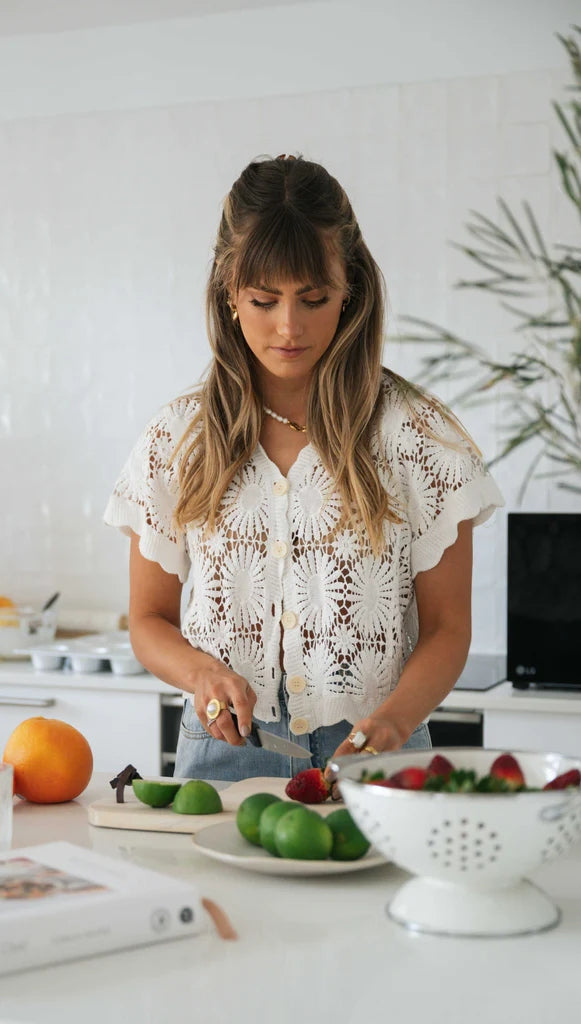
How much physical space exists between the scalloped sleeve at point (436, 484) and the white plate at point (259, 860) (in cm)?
54

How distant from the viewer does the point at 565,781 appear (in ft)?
3.28

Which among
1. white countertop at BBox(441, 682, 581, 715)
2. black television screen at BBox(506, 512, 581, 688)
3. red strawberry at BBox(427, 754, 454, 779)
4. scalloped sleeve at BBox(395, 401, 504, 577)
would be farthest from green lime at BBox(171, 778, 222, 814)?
black television screen at BBox(506, 512, 581, 688)

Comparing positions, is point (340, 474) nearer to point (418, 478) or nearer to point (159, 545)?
point (418, 478)

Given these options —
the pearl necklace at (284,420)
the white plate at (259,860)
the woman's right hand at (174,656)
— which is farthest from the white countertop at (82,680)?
the white plate at (259,860)

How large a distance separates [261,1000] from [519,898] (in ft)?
0.81

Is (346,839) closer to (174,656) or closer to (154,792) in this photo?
(154,792)

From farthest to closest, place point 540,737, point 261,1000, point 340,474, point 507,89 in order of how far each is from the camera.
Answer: point 507,89 → point 540,737 → point 340,474 → point 261,1000

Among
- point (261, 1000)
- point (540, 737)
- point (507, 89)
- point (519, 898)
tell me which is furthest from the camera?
point (507, 89)

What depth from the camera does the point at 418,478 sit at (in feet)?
5.31

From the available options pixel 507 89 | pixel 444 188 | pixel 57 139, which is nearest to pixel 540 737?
pixel 444 188

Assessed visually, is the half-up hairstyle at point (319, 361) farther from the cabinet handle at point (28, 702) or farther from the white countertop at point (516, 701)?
the cabinet handle at point (28, 702)

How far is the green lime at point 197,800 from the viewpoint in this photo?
1320 mm

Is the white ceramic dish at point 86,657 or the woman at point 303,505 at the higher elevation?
the woman at point 303,505

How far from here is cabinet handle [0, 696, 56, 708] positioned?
9.78 feet
